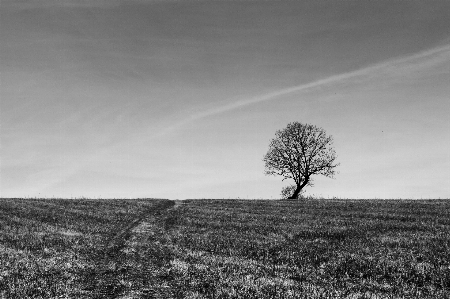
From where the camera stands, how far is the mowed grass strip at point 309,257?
39.6ft

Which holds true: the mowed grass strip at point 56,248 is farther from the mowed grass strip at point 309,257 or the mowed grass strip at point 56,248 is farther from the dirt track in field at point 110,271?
the mowed grass strip at point 309,257

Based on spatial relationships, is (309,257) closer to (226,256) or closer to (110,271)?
(226,256)

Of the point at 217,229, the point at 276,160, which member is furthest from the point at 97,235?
the point at 276,160

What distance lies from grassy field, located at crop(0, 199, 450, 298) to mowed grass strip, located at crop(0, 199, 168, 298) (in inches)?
1.8

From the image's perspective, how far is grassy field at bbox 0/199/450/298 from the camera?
12078 mm

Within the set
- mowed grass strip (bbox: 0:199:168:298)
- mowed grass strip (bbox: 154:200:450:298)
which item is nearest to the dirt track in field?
mowed grass strip (bbox: 0:199:168:298)

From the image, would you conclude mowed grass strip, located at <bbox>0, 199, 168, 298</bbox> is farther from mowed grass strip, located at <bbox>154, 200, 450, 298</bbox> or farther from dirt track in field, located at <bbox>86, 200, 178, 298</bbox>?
mowed grass strip, located at <bbox>154, 200, 450, 298</bbox>

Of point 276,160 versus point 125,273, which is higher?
point 276,160

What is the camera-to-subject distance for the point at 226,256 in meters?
17.2

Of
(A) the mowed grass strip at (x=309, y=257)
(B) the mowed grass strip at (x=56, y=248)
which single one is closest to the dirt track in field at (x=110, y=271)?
(B) the mowed grass strip at (x=56, y=248)

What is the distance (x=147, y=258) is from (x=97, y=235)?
7891 mm

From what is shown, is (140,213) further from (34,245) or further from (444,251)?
(444,251)

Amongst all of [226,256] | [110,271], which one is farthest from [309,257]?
[110,271]

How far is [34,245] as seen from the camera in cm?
1903
